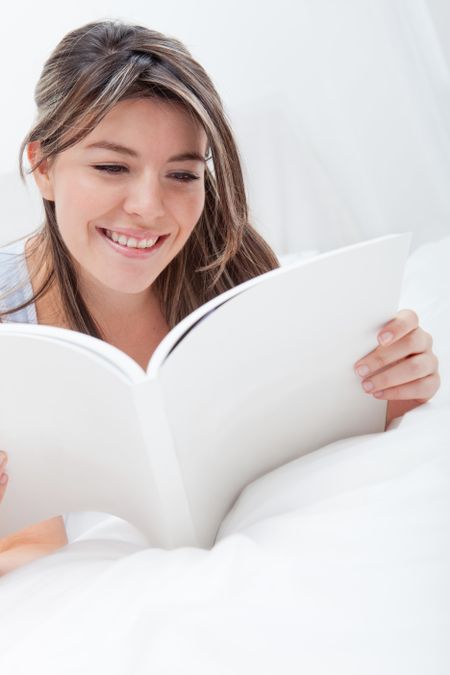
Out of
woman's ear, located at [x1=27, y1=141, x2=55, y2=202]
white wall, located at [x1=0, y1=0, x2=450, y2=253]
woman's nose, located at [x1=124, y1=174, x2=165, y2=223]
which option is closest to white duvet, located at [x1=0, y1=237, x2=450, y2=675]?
woman's nose, located at [x1=124, y1=174, x2=165, y2=223]

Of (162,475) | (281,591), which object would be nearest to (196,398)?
(162,475)

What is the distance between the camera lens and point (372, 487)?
26.1 inches

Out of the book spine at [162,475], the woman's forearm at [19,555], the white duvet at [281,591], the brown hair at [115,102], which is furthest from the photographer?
the brown hair at [115,102]

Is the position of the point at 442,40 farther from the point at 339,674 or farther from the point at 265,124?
the point at 339,674

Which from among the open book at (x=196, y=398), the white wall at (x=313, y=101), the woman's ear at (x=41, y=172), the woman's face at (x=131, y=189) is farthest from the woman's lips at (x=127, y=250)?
the white wall at (x=313, y=101)

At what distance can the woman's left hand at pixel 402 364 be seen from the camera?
80 cm

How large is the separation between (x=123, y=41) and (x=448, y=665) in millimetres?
803

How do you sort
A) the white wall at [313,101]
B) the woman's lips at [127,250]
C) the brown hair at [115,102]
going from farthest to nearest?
the white wall at [313,101] → the woman's lips at [127,250] → the brown hair at [115,102]

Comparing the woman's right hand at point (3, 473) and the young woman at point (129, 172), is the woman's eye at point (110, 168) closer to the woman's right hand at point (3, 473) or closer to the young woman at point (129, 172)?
the young woman at point (129, 172)

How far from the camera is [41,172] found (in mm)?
1039

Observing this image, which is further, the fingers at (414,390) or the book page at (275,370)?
the fingers at (414,390)

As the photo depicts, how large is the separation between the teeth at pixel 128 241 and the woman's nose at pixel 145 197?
0.06 m

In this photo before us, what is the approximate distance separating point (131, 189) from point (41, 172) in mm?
173

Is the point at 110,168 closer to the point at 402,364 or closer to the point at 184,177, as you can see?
the point at 184,177
